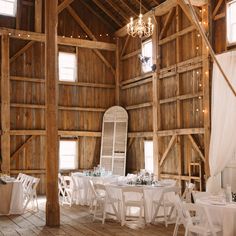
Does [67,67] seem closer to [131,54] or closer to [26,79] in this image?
[26,79]

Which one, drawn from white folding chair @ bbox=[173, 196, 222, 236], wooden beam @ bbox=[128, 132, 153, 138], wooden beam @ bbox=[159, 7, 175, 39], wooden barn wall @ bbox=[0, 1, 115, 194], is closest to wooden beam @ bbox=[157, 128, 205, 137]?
wooden beam @ bbox=[128, 132, 153, 138]

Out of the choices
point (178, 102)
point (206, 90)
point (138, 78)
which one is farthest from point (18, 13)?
point (206, 90)

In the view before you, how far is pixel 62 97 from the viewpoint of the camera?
13352mm

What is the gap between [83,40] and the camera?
13.6 meters

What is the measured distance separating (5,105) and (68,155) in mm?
2746

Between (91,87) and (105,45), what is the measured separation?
158cm

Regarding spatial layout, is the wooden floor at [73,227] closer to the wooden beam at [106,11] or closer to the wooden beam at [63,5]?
the wooden beam at [63,5]

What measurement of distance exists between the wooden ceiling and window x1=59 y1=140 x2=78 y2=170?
14.7 ft

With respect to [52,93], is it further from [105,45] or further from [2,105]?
[105,45]

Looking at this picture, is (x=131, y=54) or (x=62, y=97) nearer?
(x=62, y=97)

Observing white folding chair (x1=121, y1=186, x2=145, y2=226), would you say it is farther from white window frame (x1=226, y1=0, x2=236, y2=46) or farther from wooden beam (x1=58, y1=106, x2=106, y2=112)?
wooden beam (x1=58, y1=106, x2=106, y2=112)

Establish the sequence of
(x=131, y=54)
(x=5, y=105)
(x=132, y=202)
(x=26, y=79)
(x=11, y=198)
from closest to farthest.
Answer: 1. (x=132, y=202)
2. (x=11, y=198)
3. (x=5, y=105)
4. (x=26, y=79)
5. (x=131, y=54)

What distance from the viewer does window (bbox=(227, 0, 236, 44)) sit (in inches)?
361

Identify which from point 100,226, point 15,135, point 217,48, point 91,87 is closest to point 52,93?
point 100,226
